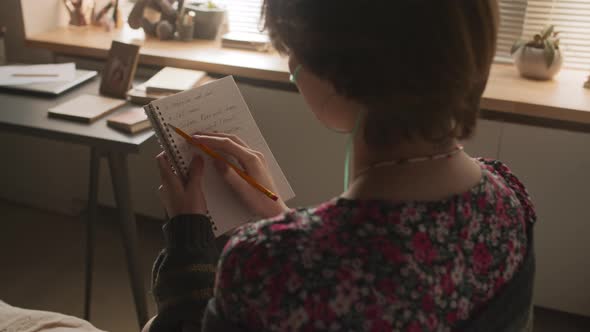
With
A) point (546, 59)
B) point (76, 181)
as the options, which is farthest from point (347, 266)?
point (76, 181)

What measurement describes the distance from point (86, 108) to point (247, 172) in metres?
0.80

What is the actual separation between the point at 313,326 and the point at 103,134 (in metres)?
1.10

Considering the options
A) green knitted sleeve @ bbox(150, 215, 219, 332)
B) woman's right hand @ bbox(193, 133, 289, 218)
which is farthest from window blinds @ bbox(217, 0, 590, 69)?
green knitted sleeve @ bbox(150, 215, 219, 332)

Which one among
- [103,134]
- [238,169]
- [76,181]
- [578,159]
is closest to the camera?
[238,169]

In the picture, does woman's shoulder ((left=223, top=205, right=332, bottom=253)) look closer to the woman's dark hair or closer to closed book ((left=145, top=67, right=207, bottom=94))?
the woman's dark hair

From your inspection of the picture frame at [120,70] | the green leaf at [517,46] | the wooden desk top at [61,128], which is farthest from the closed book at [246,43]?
the green leaf at [517,46]

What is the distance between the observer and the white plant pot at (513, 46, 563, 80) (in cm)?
201

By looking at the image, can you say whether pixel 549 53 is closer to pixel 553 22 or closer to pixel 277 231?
pixel 553 22

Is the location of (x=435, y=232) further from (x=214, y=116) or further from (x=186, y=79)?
(x=186, y=79)

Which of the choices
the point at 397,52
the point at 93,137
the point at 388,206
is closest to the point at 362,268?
the point at 388,206

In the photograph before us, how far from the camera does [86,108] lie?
5.65ft

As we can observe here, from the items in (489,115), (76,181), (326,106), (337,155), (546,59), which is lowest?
(76,181)

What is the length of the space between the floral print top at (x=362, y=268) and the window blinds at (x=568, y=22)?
5.46 feet

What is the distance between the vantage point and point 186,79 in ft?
6.40
